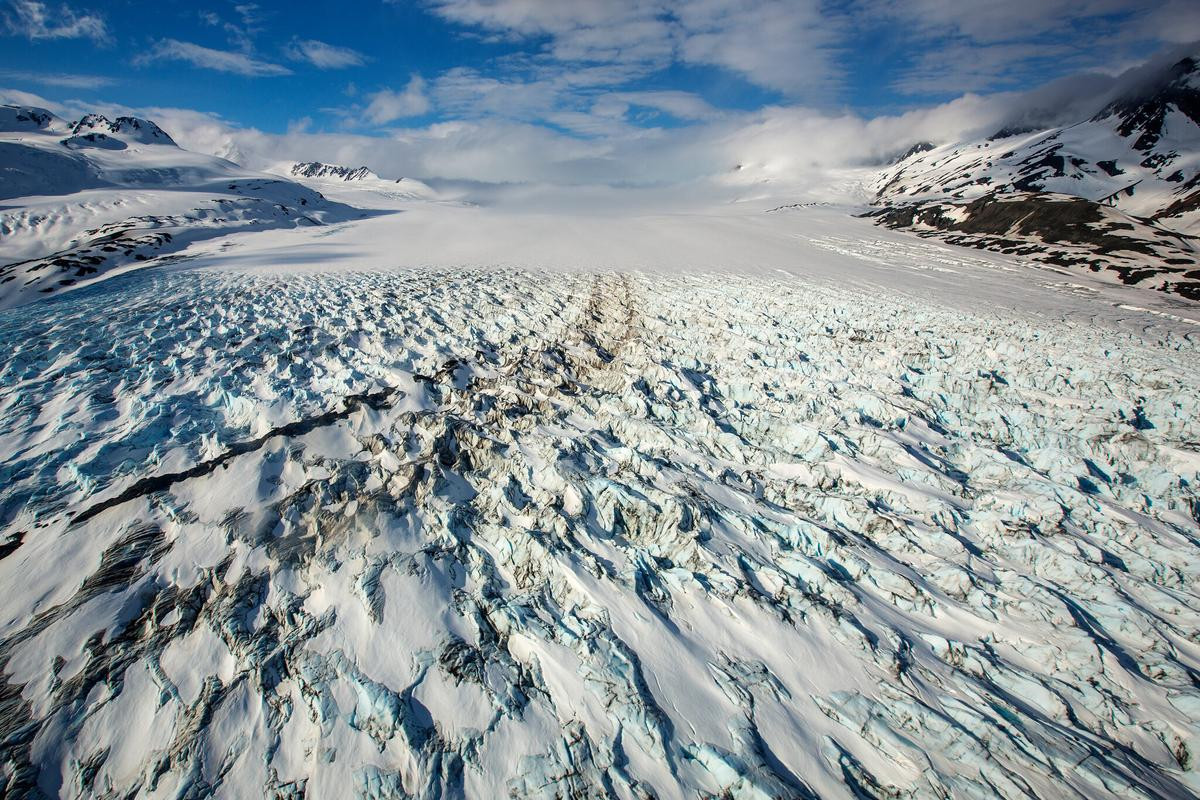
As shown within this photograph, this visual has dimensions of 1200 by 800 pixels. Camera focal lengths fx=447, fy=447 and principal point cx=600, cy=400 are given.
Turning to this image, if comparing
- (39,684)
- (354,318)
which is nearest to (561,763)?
(39,684)

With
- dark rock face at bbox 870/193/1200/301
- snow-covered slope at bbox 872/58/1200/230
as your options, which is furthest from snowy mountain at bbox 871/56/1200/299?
snow-covered slope at bbox 872/58/1200/230

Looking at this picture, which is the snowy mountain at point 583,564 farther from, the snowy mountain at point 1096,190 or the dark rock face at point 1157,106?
the dark rock face at point 1157,106

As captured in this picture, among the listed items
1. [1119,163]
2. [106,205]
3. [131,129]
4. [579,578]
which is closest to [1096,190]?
[1119,163]

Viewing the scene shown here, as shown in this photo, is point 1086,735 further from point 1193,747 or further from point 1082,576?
point 1082,576

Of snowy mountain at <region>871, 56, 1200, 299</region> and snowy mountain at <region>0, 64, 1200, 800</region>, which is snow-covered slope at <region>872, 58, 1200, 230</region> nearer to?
snowy mountain at <region>871, 56, 1200, 299</region>

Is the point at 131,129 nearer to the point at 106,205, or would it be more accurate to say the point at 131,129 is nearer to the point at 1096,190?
the point at 106,205
